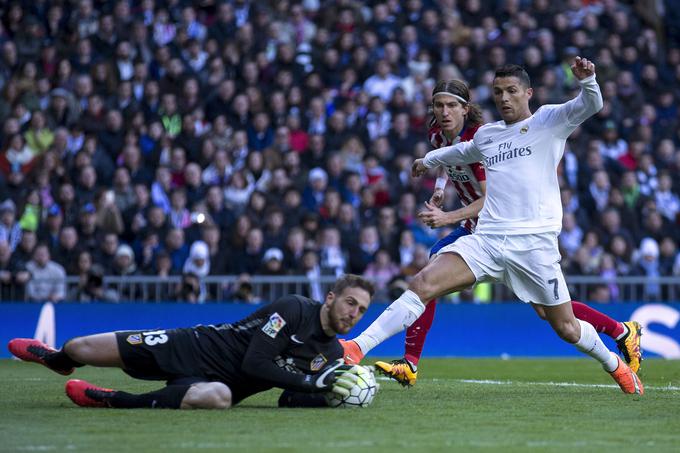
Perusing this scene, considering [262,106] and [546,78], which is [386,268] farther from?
[546,78]

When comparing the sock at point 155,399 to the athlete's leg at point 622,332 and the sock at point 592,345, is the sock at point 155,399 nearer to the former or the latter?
the sock at point 592,345

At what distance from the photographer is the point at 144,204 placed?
1897 centimetres

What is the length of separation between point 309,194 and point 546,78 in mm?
5362

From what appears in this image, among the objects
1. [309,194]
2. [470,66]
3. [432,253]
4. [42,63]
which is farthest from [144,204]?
[432,253]

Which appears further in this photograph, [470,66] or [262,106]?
[470,66]

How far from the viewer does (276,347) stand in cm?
850

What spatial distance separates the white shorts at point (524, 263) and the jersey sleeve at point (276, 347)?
1.74 m

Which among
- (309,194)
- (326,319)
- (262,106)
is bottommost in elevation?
(326,319)

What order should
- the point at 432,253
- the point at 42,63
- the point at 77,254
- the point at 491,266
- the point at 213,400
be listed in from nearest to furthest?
the point at 213,400 → the point at 491,266 → the point at 432,253 → the point at 77,254 → the point at 42,63

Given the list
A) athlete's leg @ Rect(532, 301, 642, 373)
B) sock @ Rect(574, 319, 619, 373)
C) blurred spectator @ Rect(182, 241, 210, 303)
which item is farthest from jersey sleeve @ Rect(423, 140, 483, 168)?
blurred spectator @ Rect(182, 241, 210, 303)

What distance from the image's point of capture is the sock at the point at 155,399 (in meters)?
8.61

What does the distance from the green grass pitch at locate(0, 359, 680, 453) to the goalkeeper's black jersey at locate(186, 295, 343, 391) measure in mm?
273

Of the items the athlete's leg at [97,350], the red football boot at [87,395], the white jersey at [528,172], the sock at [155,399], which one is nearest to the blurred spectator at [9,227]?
the athlete's leg at [97,350]

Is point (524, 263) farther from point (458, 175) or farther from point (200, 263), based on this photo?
point (200, 263)
